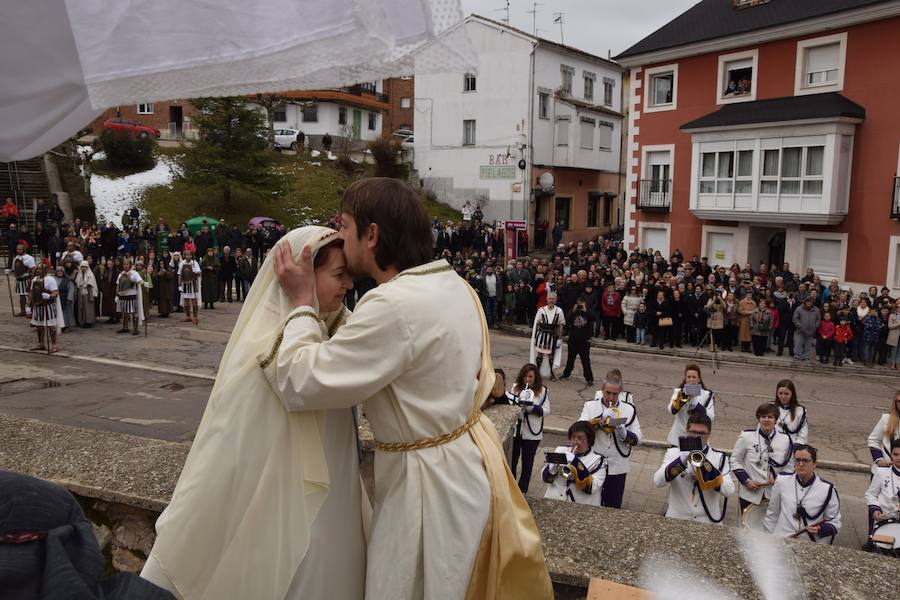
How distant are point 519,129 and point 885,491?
31615 millimetres

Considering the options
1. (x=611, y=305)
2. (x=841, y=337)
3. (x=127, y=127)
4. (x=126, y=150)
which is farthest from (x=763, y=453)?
(x=127, y=127)

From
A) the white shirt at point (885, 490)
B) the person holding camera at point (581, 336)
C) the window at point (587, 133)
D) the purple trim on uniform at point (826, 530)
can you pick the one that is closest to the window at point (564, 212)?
the window at point (587, 133)

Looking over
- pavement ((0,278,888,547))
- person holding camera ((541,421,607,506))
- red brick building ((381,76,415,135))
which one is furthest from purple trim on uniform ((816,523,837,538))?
red brick building ((381,76,415,135))

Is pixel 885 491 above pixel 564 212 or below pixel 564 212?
below

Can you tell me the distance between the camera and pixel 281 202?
3744 centimetres

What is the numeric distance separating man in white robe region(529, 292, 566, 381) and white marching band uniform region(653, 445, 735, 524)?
7.73m

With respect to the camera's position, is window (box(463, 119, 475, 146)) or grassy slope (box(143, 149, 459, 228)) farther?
window (box(463, 119, 475, 146))

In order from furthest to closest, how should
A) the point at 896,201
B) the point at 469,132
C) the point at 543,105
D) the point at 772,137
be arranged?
the point at 469,132, the point at 543,105, the point at 772,137, the point at 896,201

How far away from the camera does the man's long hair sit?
2.27 meters

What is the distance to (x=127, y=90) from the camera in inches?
51.4

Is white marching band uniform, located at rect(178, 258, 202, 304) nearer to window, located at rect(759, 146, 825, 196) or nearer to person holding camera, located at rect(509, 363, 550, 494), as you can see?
person holding camera, located at rect(509, 363, 550, 494)

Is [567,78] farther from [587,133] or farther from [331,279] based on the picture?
[331,279]

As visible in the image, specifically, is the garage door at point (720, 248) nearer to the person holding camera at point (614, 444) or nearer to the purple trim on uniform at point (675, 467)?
the person holding camera at point (614, 444)

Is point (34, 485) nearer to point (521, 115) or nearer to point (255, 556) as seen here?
point (255, 556)
